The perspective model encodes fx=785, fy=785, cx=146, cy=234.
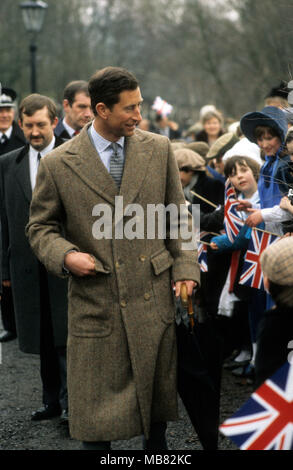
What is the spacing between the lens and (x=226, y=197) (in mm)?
6113

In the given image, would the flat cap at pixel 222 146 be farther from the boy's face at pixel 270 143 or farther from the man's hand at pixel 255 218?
the man's hand at pixel 255 218

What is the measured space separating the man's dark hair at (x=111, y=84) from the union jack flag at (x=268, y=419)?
4.90ft

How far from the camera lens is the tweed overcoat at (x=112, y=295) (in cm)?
370

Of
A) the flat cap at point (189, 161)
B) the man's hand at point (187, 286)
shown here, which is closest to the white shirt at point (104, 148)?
the man's hand at point (187, 286)

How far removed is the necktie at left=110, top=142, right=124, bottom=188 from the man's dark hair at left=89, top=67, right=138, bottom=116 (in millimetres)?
224

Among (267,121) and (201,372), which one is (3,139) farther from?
(201,372)

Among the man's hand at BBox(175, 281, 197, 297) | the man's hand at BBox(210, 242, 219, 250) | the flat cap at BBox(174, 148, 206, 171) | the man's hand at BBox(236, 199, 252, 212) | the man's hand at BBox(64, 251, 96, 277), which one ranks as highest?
the flat cap at BBox(174, 148, 206, 171)

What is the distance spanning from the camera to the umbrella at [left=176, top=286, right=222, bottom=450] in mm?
3791

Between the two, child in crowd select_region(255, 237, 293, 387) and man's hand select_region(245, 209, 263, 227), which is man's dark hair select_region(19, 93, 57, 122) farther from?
child in crowd select_region(255, 237, 293, 387)

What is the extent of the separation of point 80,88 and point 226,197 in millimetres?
1596

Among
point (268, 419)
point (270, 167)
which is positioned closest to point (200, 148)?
point (270, 167)

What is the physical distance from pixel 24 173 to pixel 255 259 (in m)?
1.78

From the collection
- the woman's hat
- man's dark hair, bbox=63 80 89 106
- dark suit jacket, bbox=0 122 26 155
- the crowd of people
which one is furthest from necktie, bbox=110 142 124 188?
dark suit jacket, bbox=0 122 26 155

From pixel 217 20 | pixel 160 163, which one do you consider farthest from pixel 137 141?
pixel 217 20
